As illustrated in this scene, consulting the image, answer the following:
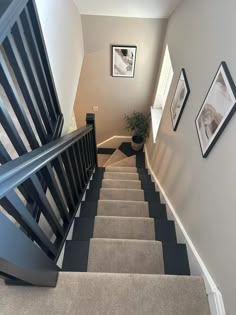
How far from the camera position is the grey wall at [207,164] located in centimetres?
116

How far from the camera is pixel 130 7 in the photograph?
9.69ft

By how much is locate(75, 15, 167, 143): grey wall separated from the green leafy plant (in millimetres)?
170

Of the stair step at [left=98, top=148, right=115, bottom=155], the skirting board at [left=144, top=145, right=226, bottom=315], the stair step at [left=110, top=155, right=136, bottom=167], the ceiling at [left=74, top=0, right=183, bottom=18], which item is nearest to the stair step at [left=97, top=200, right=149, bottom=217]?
the skirting board at [left=144, top=145, right=226, bottom=315]

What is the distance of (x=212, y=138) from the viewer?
137 cm

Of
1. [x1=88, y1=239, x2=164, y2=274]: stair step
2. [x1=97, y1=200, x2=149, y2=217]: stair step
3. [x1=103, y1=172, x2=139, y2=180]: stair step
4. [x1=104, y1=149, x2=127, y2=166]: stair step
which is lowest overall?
[x1=104, y1=149, x2=127, y2=166]: stair step

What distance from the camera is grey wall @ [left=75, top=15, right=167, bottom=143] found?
3.41 meters

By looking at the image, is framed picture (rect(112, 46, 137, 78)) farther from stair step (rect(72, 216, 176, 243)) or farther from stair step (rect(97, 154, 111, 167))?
stair step (rect(72, 216, 176, 243))

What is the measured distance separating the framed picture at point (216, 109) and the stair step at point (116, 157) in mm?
3859

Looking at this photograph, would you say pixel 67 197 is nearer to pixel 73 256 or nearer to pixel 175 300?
pixel 73 256

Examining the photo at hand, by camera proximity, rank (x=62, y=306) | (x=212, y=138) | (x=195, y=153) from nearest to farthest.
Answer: (x=62, y=306)
(x=212, y=138)
(x=195, y=153)

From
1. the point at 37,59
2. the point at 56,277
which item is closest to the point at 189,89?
the point at 37,59

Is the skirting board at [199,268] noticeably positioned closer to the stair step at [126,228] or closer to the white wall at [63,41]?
the stair step at [126,228]

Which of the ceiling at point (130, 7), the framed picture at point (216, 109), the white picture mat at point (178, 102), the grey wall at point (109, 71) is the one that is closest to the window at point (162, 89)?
the grey wall at point (109, 71)

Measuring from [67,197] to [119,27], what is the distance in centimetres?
295
